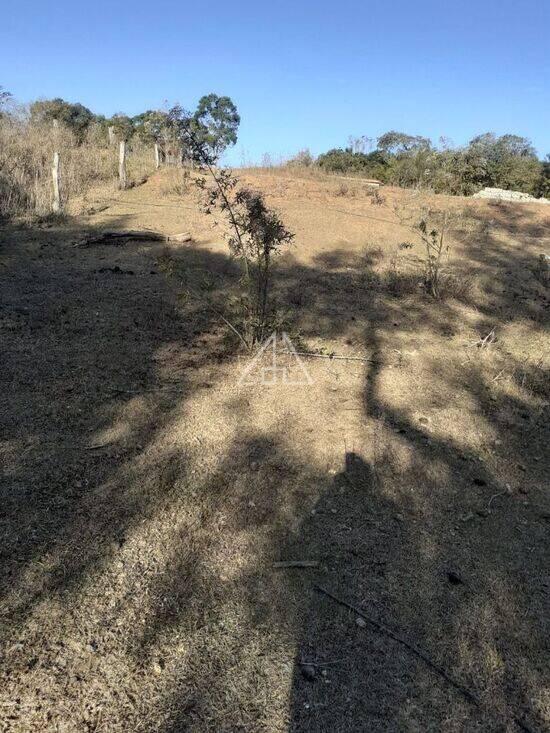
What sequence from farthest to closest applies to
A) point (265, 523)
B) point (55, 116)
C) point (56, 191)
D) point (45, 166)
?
1. point (55, 116)
2. point (45, 166)
3. point (56, 191)
4. point (265, 523)

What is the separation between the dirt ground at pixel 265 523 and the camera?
5.43 feet

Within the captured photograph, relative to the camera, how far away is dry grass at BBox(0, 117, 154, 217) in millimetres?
8562

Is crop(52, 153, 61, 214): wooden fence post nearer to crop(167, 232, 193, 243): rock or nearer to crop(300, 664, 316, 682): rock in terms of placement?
crop(167, 232, 193, 243): rock

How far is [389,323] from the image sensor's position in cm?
478

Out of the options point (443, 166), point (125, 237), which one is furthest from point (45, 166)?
point (443, 166)

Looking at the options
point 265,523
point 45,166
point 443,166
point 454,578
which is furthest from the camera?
point 45,166

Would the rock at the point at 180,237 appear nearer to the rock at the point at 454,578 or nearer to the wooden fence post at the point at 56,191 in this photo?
the wooden fence post at the point at 56,191

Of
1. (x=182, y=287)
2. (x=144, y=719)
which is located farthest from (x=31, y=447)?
(x=182, y=287)

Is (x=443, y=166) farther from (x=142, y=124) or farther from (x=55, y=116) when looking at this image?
(x=55, y=116)

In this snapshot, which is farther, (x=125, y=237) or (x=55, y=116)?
(x=55, y=116)

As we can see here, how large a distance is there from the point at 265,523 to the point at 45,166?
10077mm

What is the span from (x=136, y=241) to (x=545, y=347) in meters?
5.08

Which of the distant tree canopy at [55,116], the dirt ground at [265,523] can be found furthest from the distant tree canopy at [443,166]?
the distant tree canopy at [55,116]

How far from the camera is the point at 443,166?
6188 millimetres
